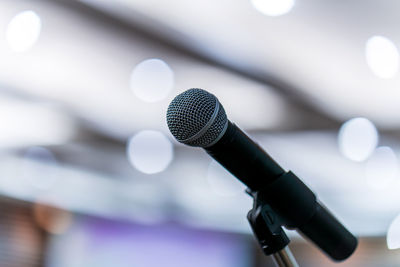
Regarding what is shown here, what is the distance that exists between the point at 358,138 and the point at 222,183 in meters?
2.03

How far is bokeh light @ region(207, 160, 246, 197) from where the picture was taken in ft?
18.7

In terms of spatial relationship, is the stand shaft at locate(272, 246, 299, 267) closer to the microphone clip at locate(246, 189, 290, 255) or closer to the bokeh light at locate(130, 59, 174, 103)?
the microphone clip at locate(246, 189, 290, 255)

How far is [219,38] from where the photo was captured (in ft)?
11.6

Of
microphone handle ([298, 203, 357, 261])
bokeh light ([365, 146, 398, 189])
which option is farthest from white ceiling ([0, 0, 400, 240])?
microphone handle ([298, 203, 357, 261])

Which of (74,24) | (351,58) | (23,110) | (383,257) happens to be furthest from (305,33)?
(383,257)

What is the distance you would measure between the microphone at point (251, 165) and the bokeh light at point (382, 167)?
12.9ft

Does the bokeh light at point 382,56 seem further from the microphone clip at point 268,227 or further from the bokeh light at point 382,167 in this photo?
the microphone clip at point 268,227

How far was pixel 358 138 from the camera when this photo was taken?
4465mm

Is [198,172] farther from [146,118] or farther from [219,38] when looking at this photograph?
[219,38]

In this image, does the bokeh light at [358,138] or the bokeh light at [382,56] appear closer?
the bokeh light at [382,56]

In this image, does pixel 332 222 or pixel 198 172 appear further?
pixel 198 172

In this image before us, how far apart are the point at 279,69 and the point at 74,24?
136 cm

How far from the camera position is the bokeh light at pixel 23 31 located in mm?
3408

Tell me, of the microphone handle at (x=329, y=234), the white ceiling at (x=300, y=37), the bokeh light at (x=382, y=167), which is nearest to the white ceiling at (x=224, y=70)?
the white ceiling at (x=300, y=37)
